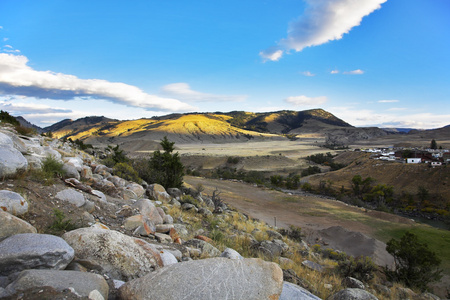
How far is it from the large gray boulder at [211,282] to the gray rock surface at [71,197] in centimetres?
369

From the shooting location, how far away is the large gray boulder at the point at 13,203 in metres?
3.90

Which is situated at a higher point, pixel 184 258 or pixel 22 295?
pixel 22 295

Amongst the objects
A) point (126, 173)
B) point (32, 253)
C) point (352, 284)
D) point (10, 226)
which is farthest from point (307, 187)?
point (32, 253)

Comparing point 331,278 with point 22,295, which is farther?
point 331,278

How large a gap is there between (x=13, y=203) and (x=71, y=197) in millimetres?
1703

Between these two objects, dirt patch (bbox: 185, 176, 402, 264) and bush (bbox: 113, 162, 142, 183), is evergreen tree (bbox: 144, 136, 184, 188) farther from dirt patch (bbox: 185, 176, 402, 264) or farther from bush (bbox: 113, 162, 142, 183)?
dirt patch (bbox: 185, 176, 402, 264)

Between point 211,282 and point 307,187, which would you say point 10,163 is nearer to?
point 211,282

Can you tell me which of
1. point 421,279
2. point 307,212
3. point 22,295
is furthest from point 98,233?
point 307,212

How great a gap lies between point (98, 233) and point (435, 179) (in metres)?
49.0

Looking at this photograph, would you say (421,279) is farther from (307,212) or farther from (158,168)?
(158,168)

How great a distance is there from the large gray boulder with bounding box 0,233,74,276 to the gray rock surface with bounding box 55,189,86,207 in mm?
2584

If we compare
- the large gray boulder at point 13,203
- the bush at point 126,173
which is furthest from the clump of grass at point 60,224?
the bush at point 126,173

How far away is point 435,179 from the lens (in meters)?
37.8

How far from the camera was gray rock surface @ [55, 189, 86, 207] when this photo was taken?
553 cm
